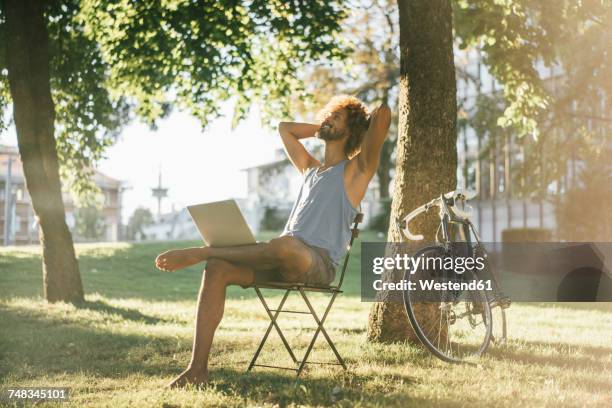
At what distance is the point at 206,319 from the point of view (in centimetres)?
546

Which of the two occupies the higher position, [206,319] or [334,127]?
[334,127]

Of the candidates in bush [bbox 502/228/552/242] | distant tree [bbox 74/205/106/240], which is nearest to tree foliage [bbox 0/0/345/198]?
bush [bbox 502/228/552/242]

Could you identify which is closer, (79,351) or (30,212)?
(79,351)

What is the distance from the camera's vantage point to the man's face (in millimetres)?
6250

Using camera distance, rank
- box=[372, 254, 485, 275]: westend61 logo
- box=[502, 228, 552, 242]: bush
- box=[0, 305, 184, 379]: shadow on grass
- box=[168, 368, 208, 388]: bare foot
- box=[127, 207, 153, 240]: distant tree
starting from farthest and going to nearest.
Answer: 1. box=[127, 207, 153, 240]: distant tree
2. box=[502, 228, 552, 242]: bush
3. box=[0, 305, 184, 379]: shadow on grass
4. box=[372, 254, 485, 275]: westend61 logo
5. box=[168, 368, 208, 388]: bare foot

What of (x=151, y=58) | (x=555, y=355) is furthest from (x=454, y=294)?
(x=151, y=58)

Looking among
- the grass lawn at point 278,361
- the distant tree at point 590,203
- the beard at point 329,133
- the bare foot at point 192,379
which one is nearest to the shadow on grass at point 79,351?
the grass lawn at point 278,361

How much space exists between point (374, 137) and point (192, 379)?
2082mm

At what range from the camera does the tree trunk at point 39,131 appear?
12898 millimetres

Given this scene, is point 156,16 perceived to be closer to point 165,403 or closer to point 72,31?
point 72,31

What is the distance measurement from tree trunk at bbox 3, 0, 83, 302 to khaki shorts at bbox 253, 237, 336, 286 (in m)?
7.83

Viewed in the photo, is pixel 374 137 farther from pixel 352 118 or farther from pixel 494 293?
pixel 494 293

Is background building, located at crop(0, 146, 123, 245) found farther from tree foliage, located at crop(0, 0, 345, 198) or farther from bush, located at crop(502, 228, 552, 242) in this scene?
tree foliage, located at crop(0, 0, 345, 198)

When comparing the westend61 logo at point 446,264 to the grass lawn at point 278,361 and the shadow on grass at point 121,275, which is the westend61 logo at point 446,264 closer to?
the grass lawn at point 278,361
